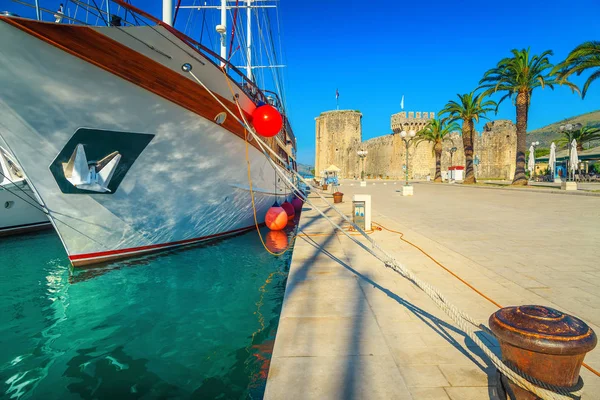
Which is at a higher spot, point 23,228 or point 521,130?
point 521,130

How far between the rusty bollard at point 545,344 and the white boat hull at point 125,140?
5.82 metres

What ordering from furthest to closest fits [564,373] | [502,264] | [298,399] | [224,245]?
[224,245], [502,264], [298,399], [564,373]

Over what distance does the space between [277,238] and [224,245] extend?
1733 mm

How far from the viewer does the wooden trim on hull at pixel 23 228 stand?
34.3 ft

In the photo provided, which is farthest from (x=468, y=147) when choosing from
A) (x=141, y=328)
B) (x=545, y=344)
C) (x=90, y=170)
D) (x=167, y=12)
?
(x=545, y=344)

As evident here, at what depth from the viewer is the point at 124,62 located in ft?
16.5

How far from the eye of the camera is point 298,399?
185 centimetres

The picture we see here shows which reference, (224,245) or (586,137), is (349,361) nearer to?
(224,245)

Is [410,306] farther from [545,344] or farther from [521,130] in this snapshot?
[521,130]

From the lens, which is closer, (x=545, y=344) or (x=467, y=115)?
(x=545, y=344)

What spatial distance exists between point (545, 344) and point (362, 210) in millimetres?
6271

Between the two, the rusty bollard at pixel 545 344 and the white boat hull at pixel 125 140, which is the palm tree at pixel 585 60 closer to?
the white boat hull at pixel 125 140

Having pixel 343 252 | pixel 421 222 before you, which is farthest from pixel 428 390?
pixel 421 222

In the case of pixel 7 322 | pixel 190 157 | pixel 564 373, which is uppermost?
pixel 190 157
